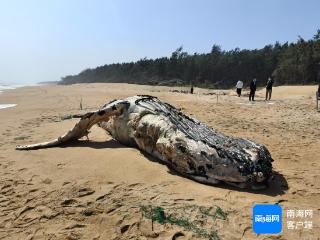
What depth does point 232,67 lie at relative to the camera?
56469 mm

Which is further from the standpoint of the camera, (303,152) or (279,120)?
(279,120)

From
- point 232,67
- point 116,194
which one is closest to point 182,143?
point 116,194

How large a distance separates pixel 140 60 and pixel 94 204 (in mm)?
71373

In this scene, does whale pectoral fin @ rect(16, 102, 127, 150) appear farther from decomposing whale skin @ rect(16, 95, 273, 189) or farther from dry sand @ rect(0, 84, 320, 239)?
dry sand @ rect(0, 84, 320, 239)

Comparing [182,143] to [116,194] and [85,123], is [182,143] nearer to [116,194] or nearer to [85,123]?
[116,194]

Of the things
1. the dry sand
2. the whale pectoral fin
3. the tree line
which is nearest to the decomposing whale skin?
the whale pectoral fin

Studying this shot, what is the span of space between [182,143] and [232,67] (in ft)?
172

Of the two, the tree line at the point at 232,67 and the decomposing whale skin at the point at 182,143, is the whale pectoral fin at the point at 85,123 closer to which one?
the decomposing whale skin at the point at 182,143

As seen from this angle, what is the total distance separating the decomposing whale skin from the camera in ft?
17.6

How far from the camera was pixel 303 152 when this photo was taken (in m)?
7.76

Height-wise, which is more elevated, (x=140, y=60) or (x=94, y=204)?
(x=140, y=60)

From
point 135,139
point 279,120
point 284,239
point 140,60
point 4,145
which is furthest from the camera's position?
point 140,60

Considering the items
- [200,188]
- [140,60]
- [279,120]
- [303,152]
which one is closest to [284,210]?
[200,188]

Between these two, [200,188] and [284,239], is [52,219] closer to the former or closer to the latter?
[200,188]
